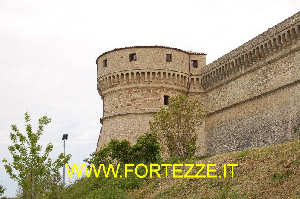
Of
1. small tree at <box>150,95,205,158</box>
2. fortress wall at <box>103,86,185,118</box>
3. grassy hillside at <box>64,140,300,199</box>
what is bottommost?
grassy hillside at <box>64,140,300,199</box>

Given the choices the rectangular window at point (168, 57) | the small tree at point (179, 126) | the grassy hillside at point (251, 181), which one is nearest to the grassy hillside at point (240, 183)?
the grassy hillside at point (251, 181)

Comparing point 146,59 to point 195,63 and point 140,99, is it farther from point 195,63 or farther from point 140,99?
point 195,63

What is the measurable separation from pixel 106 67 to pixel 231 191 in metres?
18.0

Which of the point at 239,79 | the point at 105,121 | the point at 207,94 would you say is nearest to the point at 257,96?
the point at 239,79

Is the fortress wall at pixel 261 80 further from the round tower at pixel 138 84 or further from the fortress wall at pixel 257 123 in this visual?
the round tower at pixel 138 84

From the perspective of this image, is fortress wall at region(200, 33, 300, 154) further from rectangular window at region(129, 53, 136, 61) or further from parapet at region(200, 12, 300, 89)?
rectangular window at region(129, 53, 136, 61)

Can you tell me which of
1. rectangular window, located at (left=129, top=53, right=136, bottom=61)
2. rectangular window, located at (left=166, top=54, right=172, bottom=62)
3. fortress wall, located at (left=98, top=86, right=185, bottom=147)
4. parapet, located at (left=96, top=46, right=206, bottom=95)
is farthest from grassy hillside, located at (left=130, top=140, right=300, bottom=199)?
rectangular window, located at (left=129, top=53, right=136, bottom=61)

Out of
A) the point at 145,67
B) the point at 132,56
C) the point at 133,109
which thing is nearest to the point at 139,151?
the point at 133,109

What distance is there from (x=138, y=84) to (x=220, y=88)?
5.18 m

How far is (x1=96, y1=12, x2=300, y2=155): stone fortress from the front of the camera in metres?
20.5

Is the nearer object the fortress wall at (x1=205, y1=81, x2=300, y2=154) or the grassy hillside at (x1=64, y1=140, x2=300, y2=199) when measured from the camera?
the grassy hillside at (x1=64, y1=140, x2=300, y2=199)

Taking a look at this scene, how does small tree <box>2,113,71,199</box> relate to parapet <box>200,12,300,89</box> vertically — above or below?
below

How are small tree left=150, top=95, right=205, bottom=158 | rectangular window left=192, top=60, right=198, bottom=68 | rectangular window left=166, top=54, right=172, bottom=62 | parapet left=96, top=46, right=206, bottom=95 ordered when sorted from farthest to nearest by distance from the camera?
1. rectangular window left=192, top=60, right=198, bottom=68
2. rectangular window left=166, top=54, right=172, bottom=62
3. parapet left=96, top=46, right=206, bottom=95
4. small tree left=150, top=95, right=205, bottom=158

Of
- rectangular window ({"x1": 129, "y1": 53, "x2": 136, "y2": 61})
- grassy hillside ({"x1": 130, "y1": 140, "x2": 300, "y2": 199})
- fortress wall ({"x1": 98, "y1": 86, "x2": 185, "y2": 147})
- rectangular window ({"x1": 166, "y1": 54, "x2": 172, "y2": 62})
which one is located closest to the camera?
grassy hillside ({"x1": 130, "y1": 140, "x2": 300, "y2": 199})
